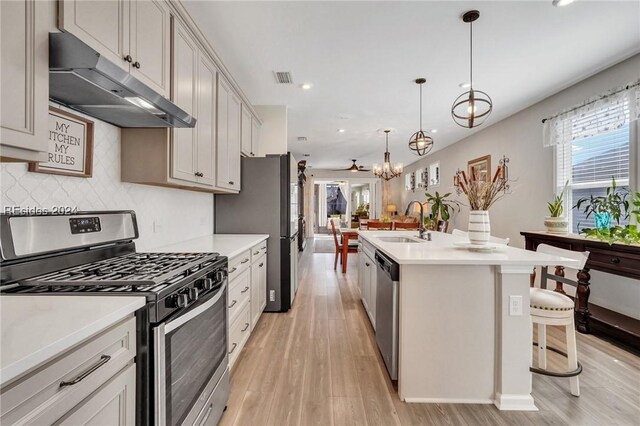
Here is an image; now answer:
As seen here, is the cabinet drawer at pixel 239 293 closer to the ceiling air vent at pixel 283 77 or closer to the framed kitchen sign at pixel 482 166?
the ceiling air vent at pixel 283 77

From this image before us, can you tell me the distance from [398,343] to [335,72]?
8.99 ft

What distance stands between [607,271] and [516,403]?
175cm

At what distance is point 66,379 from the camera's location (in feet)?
2.45

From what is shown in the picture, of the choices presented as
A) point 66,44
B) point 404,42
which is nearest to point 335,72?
point 404,42

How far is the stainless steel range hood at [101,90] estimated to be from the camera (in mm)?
1009

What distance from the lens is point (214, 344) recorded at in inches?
62.2

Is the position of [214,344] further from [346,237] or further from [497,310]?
[346,237]

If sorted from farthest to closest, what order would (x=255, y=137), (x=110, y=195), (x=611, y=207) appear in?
(x=255, y=137) < (x=611, y=207) < (x=110, y=195)

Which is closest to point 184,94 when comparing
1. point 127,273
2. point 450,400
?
point 127,273

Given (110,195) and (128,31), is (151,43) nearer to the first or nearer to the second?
(128,31)

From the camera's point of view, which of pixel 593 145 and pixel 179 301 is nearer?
pixel 179 301

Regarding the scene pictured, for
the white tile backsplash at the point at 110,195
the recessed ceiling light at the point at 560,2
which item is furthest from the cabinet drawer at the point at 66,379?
the recessed ceiling light at the point at 560,2

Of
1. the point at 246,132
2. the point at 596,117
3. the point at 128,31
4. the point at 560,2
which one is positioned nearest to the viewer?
the point at 128,31

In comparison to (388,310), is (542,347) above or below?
below
